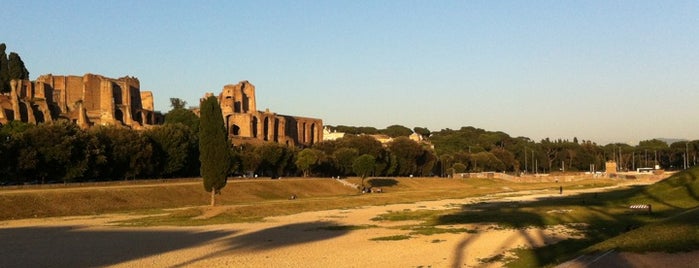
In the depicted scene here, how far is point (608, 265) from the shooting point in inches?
482

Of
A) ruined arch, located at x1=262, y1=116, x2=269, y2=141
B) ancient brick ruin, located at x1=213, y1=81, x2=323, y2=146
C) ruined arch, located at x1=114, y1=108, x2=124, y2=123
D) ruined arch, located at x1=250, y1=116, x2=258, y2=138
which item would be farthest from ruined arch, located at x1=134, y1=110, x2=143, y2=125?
ruined arch, located at x1=262, y1=116, x2=269, y2=141

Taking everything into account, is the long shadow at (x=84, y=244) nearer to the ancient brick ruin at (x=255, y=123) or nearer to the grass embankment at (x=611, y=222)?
the grass embankment at (x=611, y=222)

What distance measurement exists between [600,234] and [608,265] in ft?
37.1

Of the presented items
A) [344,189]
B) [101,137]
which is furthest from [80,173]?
[344,189]

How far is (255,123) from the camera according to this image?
127 meters

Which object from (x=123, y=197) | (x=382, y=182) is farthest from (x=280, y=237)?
(x=382, y=182)

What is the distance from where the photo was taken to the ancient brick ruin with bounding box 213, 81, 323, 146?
123688 millimetres

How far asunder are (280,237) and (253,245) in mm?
3009

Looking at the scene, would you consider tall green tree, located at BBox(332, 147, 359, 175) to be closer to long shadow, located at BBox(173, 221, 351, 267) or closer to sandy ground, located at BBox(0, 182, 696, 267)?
long shadow, located at BBox(173, 221, 351, 267)

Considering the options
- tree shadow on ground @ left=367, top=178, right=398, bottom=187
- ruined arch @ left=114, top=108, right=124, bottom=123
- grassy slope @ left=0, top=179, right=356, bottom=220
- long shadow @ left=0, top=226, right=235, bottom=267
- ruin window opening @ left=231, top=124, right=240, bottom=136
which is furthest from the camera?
ruin window opening @ left=231, top=124, right=240, bottom=136

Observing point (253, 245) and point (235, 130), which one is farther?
point (235, 130)

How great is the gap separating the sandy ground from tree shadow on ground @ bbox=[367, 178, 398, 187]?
51.3m

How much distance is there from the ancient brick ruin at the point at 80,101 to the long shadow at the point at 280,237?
69.0 metres

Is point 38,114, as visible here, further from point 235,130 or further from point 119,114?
point 235,130
